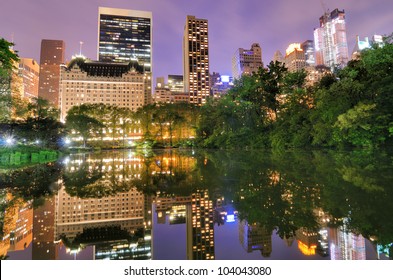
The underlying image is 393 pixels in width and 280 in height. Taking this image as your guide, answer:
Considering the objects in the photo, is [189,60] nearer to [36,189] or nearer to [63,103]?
[63,103]

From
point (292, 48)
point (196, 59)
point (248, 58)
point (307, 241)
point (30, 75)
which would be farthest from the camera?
point (248, 58)

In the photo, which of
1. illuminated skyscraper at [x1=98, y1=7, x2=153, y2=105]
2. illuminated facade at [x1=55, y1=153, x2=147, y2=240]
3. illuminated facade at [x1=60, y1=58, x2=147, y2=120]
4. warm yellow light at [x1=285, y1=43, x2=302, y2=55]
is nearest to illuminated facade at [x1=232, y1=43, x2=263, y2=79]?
warm yellow light at [x1=285, y1=43, x2=302, y2=55]

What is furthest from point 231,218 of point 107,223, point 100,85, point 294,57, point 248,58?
point 248,58

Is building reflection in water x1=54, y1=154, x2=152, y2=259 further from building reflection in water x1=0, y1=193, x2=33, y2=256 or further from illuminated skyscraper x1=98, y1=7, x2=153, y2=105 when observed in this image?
illuminated skyscraper x1=98, y1=7, x2=153, y2=105

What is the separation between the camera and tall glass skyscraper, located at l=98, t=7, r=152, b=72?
151625 millimetres

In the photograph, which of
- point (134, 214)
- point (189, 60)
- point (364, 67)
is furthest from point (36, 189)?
point (189, 60)

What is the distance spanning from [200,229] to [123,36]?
16938 centimetres

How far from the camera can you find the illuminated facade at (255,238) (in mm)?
3227

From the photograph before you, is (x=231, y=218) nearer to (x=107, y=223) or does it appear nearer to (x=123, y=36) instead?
(x=107, y=223)

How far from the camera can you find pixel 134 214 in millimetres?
5039

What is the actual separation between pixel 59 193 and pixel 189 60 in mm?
162473

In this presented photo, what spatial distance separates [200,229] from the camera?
4.07 meters

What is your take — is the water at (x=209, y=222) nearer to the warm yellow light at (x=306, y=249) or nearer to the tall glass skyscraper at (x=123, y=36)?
the warm yellow light at (x=306, y=249)

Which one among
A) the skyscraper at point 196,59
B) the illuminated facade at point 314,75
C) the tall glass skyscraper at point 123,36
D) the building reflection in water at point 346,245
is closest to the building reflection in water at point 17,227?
the building reflection in water at point 346,245
